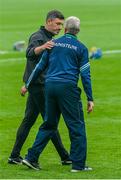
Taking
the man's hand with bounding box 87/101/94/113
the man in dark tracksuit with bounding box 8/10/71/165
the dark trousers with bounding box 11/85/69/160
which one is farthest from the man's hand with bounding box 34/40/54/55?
the man's hand with bounding box 87/101/94/113

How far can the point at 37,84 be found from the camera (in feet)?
44.2

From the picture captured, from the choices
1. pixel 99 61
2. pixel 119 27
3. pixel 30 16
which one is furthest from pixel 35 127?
pixel 30 16

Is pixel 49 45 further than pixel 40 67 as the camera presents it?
No

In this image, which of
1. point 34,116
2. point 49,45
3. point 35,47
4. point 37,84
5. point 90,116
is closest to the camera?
point 49,45

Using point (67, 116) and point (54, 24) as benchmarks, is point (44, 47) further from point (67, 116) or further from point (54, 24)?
point (67, 116)

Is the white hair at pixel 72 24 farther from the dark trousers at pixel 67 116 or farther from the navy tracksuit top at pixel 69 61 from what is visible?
the dark trousers at pixel 67 116

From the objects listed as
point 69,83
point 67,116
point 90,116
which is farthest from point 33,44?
point 90,116

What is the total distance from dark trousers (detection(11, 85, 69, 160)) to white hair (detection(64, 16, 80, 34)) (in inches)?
48.0

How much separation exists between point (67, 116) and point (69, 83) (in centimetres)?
50

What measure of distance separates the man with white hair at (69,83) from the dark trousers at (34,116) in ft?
1.79

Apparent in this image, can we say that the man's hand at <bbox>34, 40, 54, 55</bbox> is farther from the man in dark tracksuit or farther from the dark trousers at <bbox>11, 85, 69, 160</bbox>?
the dark trousers at <bbox>11, 85, 69, 160</bbox>

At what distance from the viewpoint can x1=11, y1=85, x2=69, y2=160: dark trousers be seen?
44.3 feet

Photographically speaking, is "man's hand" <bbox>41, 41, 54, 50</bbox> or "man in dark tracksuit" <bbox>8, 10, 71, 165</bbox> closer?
"man's hand" <bbox>41, 41, 54, 50</bbox>

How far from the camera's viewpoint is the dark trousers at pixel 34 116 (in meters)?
13.5
